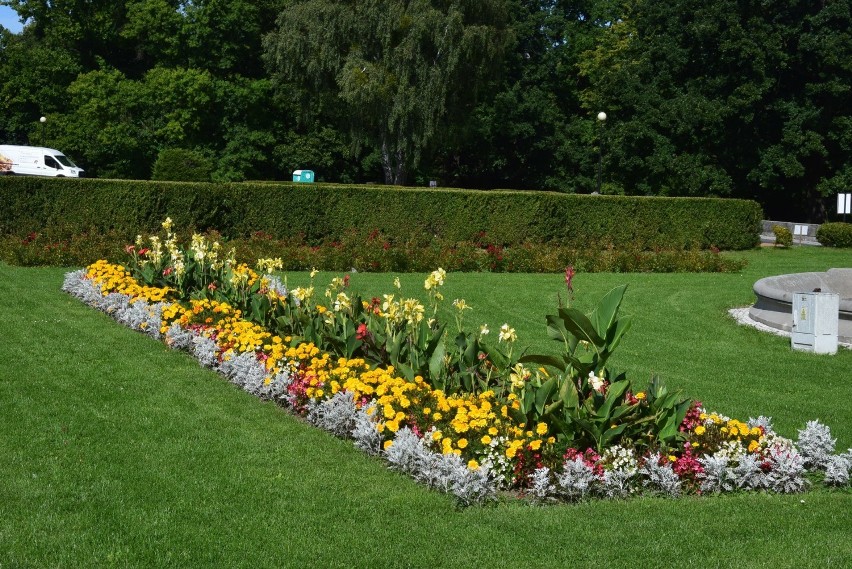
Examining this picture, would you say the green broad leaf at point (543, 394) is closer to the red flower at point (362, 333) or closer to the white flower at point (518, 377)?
the white flower at point (518, 377)

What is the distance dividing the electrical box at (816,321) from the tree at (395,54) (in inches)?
956

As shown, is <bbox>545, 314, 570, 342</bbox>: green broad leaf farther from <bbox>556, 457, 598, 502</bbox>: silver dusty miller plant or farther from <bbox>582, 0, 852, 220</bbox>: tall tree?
<bbox>582, 0, 852, 220</bbox>: tall tree

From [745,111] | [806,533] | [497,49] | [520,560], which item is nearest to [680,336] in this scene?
[806,533]

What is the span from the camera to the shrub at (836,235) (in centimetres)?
2892

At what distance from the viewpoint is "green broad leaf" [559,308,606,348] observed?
5766mm

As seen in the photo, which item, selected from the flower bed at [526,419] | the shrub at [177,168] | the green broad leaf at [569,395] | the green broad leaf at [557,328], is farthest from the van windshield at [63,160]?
the green broad leaf at [569,395]

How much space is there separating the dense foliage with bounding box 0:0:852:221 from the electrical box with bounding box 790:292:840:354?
2430 cm

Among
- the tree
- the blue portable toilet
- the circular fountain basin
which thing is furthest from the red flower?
the blue portable toilet

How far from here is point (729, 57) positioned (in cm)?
3625

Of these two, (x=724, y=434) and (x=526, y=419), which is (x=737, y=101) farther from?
(x=526, y=419)

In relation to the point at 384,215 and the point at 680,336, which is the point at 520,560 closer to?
the point at 680,336

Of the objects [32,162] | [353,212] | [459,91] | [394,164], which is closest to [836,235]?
[459,91]

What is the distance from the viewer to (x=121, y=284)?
11875 mm

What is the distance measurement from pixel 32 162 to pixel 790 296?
35.8 meters
